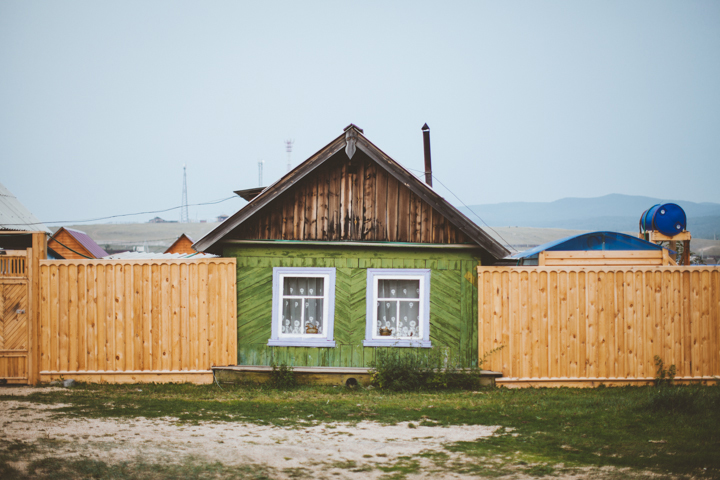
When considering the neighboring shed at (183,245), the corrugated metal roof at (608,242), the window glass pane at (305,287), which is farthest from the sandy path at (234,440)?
the neighboring shed at (183,245)

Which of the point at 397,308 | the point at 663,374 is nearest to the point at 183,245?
the point at 397,308

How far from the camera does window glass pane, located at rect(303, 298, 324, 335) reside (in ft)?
37.7

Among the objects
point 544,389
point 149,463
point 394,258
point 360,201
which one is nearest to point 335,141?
point 360,201

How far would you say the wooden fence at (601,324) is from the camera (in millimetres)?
10695

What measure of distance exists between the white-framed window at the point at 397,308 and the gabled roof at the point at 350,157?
1.31 meters

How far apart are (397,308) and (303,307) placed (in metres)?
1.97

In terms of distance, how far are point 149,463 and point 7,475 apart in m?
1.31

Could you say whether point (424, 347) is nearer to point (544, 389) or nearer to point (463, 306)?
point (463, 306)

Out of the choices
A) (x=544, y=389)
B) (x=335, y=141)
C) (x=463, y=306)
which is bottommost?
(x=544, y=389)

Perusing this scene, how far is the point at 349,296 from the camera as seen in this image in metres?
11.4

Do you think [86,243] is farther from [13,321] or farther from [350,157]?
[350,157]

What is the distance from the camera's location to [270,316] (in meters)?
11.4

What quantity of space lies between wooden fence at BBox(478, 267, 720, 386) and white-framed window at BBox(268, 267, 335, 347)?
3.16 metres

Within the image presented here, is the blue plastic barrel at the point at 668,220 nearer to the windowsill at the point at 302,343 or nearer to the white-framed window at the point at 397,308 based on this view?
the white-framed window at the point at 397,308
